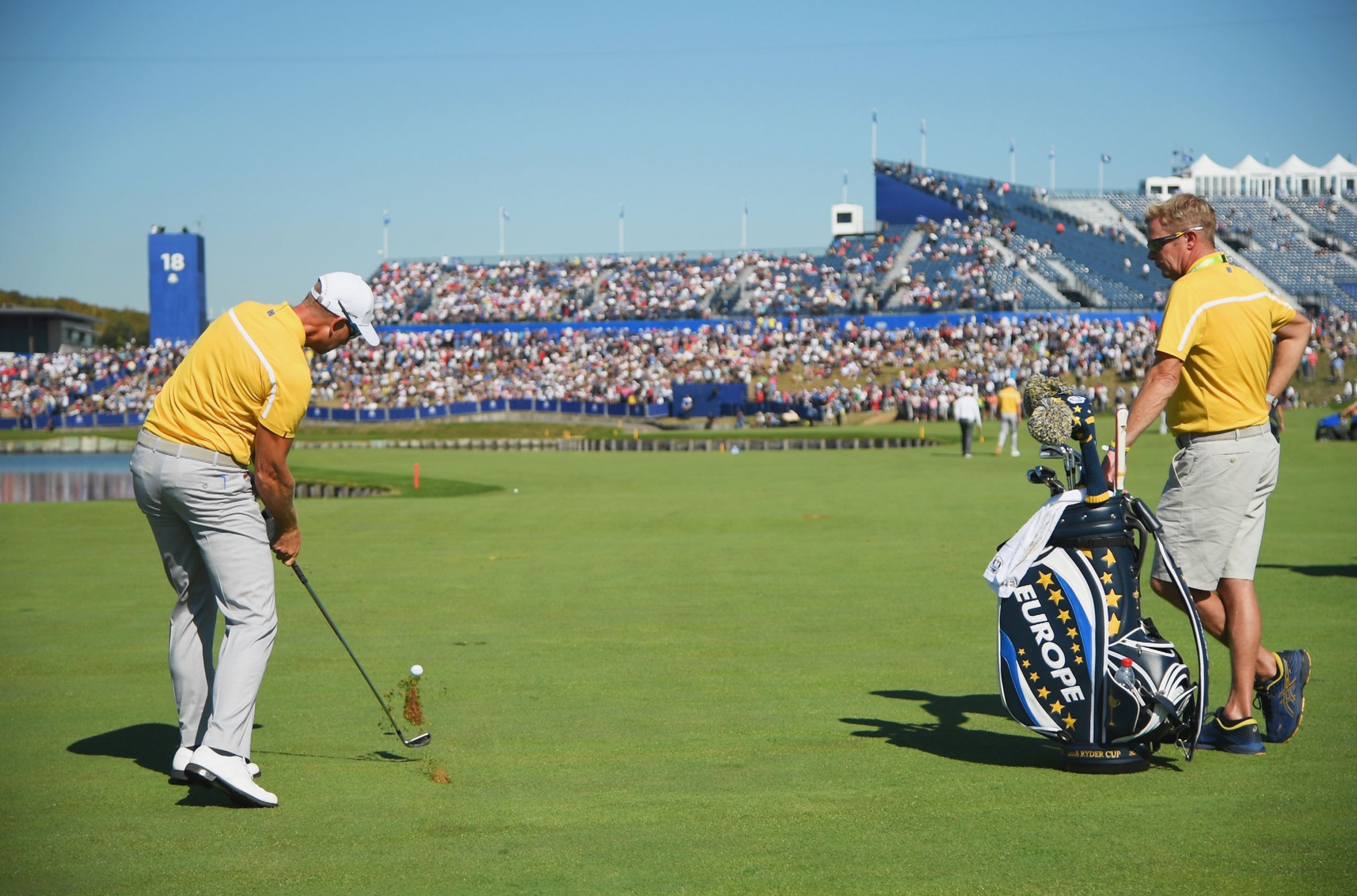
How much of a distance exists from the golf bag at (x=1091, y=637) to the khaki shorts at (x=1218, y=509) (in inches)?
19.1

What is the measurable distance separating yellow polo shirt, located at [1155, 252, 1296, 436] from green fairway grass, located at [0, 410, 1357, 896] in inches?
60.6

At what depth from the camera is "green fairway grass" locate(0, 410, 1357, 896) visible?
14.4 feet

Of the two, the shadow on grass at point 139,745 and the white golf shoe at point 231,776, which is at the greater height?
the white golf shoe at point 231,776

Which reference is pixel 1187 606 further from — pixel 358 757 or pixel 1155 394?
pixel 358 757

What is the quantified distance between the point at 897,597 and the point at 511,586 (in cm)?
344

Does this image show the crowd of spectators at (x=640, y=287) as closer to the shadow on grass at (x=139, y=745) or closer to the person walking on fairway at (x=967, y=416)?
the person walking on fairway at (x=967, y=416)

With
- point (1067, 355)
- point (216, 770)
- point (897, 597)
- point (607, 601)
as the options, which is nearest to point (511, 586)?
point (607, 601)

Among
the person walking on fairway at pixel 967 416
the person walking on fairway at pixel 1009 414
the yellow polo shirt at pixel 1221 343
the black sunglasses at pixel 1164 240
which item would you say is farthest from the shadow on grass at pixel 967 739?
the person walking on fairway at pixel 967 416

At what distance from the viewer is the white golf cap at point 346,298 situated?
18.4ft

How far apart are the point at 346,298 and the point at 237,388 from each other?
0.59m

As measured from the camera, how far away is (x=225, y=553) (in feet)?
17.9

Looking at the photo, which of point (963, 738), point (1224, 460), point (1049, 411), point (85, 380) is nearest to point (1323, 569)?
point (1224, 460)

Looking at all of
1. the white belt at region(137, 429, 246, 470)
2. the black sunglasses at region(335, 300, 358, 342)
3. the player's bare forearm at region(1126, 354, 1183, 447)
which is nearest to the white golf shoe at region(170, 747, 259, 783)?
the white belt at region(137, 429, 246, 470)

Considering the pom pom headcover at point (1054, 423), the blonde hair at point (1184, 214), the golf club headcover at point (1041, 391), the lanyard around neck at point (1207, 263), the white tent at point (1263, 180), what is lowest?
the pom pom headcover at point (1054, 423)
